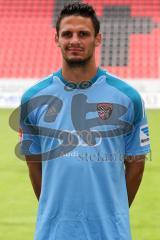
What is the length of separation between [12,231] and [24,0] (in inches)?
563

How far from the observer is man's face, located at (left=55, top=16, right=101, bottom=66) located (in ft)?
7.48

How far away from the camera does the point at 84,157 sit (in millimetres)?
2258

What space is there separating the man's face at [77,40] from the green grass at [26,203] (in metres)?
3.17

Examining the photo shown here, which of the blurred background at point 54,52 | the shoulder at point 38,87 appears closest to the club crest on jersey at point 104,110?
the shoulder at point 38,87

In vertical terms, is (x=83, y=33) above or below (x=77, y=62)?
above

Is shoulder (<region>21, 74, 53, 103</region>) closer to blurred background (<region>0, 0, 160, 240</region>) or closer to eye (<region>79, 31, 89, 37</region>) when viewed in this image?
eye (<region>79, 31, 89, 37</region>)

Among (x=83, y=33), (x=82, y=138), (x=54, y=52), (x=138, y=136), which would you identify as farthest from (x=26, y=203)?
(x=54, y=52)

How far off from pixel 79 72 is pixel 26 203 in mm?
4065

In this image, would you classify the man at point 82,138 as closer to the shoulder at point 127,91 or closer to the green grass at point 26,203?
the shoulder at point 127,91

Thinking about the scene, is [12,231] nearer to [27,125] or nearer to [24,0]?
[27,125]

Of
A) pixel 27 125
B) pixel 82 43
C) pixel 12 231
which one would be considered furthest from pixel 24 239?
pixel 82 43

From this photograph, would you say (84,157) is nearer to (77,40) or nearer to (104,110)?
(104,110)

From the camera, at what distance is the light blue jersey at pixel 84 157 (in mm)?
2268

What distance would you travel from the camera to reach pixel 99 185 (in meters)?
2.28
